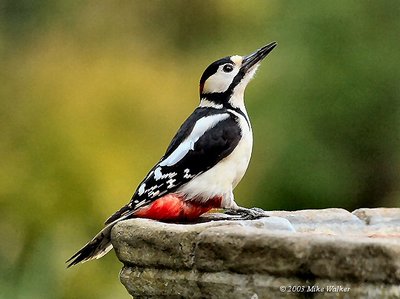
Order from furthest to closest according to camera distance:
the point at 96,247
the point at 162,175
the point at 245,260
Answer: the point at 162,175 → the point at 96,247 → the point at 245,260

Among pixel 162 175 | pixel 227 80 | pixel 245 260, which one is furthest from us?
pixel 227 80

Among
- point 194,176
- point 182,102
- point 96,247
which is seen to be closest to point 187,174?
point 194,176

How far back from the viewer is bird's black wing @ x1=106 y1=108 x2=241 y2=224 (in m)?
2.66

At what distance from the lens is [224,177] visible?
2744 millimetres

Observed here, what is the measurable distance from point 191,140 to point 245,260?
0.84 meters

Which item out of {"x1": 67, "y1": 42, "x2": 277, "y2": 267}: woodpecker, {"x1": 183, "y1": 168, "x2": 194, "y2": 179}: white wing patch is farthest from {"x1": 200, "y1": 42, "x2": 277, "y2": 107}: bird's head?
{"x1": 183, "y1": 168, "x2": 194, "y2": 179}: white wing patch

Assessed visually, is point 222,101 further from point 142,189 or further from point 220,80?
point 142,189

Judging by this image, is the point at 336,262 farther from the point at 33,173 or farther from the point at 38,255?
the point at 33,173

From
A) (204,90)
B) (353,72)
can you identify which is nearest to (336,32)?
(353,72)

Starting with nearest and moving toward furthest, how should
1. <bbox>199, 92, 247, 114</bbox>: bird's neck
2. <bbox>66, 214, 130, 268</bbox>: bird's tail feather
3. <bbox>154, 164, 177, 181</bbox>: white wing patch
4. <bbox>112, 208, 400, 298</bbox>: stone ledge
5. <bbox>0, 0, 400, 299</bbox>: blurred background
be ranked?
<bbox>112, 208, 400, 298</bbox>: stone ledge, <bbox>66, 214, 130, 268</bbox>: bird's tail feather, <bbox>154, 164, 177, 181</bbox>: white wing patch, <bbox>199, 92, 247, 114</bbox>: bird's neck, <bbox>0, 0, 400, 299</bbox>: blurred background

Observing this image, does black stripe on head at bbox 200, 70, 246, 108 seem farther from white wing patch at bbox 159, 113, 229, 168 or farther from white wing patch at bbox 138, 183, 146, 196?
white wing patch at bbox 138, 183, 146, 196

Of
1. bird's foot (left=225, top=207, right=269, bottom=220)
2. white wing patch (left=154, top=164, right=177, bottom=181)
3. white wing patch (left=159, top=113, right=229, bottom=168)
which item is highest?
white wing patch (left=159, top=113, right=229, bottom=168)

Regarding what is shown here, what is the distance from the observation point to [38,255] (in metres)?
4.35

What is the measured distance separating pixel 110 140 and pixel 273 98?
98 centimetres
